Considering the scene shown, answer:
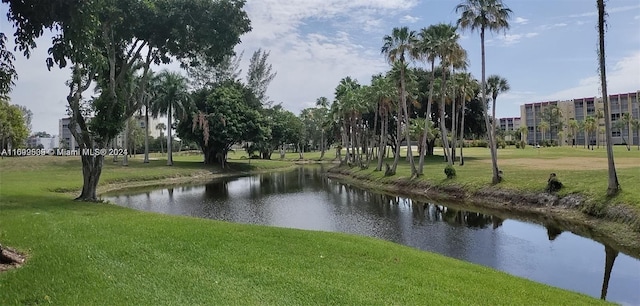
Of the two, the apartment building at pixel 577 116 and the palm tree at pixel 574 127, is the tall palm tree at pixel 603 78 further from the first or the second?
the palm tree at pixel 574 127

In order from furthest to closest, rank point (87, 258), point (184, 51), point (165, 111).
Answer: point (165, 111), point (184, 51), point (87, 258)

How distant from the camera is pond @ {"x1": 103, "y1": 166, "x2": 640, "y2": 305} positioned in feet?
50.2

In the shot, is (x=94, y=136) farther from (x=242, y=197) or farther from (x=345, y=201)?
(x=345, y=201)

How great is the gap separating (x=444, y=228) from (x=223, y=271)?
16118 millimetres

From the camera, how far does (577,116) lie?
144m

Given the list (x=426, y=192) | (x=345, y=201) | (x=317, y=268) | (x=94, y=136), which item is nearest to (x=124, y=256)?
(x=317, y=268)

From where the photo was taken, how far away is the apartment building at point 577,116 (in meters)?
126

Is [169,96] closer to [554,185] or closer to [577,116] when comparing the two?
[554,185]

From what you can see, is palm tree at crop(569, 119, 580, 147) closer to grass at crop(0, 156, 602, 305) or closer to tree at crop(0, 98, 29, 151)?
grass at crop(0, 156, 602, 305)

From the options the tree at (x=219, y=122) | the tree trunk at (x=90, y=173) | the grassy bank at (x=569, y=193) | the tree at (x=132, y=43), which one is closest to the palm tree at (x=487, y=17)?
the grassy bank at (x=569, y=193)

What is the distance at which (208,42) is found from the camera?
3022cm

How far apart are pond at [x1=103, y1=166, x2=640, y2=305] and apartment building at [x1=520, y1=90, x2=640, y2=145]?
352ft

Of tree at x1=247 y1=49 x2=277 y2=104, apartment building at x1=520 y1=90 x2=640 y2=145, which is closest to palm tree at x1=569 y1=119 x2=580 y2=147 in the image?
apartment building at x1=520 y1=90 x2=640 y2=145

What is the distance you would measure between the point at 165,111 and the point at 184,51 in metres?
42.9
